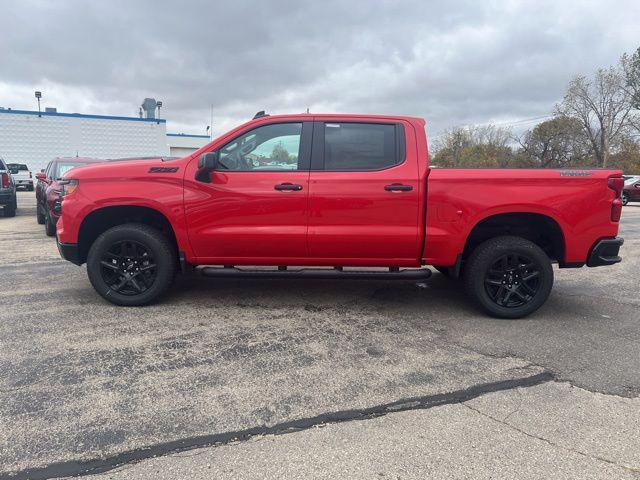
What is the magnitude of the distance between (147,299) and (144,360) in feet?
4.24

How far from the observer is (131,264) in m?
4.63

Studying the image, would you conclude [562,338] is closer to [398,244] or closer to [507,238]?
[507,238]

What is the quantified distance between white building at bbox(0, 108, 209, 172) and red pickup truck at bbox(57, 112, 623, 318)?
33.0 meters

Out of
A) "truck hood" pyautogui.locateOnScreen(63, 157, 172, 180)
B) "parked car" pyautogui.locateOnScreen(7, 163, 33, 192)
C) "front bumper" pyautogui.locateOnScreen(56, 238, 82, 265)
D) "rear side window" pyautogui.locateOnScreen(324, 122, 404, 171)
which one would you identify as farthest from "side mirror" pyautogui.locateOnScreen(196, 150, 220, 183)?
"parked car" pyautogui.locateOnScreen(7, 163, 33, 192)

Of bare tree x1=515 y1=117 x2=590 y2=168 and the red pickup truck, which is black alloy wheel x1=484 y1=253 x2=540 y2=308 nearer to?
the red pickup truck

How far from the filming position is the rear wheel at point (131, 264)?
14.8 ft

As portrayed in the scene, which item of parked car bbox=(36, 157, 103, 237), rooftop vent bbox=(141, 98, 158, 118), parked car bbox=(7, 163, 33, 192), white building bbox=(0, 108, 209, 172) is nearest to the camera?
parked car bbox=(36, 157, 103, 237)

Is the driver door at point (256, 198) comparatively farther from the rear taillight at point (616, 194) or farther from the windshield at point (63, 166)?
the windshield at point (63, 166)

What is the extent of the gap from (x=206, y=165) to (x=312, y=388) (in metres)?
2.29

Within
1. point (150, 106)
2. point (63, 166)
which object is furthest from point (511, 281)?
point (150, 106)

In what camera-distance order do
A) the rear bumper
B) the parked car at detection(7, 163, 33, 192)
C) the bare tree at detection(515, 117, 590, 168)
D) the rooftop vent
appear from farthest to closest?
the bare tree at detection(515, 117, 590, 168)
the rooftop vent
the parked car at detection(7, 163, 33, 192)
the rear bumper

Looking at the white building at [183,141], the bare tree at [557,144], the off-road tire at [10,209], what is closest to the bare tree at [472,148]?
the bare tree at [557,144]

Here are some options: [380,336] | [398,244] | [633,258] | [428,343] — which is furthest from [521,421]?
[633,258]

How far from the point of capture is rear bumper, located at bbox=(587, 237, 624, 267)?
4.41m
